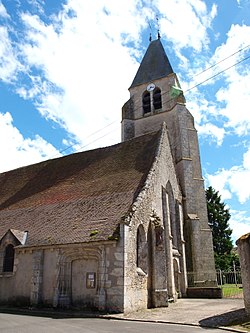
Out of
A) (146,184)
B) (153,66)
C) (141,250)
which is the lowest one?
(141,250)

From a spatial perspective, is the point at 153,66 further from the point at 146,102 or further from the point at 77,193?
the point at 77,193

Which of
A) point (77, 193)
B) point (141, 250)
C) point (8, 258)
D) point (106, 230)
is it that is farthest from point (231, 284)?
point (8, 258)

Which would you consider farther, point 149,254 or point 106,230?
point 149,254

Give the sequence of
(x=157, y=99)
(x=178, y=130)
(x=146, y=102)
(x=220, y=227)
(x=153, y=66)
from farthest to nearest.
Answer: (x=220, y=227) → (x=153, y=66) → (x=146, y=102) → (x=157, y=99) → (x=178, y=130)

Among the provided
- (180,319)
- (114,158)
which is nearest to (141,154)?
(114,158)

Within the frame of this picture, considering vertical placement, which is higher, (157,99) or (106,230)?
(157,99)

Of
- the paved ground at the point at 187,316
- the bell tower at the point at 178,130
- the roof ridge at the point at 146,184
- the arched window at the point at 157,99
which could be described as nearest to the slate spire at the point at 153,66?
the bell tower at the point at 178,130

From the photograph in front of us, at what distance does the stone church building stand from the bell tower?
0.32 ft

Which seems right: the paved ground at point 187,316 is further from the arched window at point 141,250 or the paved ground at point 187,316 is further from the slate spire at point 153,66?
the slate spire at point 153,66

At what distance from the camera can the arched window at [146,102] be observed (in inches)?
1129

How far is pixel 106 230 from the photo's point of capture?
12227 millimetres

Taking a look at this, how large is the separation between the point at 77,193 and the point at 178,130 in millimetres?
11987

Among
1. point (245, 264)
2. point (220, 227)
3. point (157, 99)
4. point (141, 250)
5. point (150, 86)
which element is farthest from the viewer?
point (220, 227)

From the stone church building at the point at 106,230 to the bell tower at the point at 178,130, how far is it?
10 centimetres
